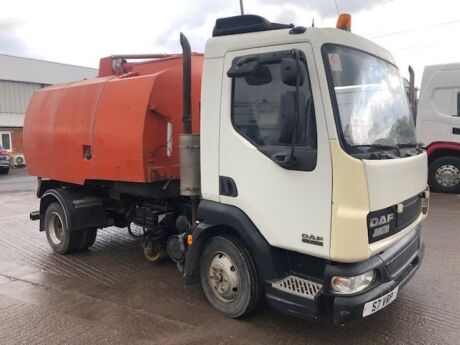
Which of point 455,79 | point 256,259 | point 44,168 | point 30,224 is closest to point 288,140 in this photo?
point 256,259

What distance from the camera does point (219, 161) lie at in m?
3.89

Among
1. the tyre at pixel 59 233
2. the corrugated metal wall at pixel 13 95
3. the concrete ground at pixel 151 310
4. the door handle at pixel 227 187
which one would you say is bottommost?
the concrete ground at pixel 151 310

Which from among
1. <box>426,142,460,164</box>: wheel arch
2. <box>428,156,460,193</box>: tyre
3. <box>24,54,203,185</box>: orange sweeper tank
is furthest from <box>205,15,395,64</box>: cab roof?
<box>428,156,460,193</box>: tyre

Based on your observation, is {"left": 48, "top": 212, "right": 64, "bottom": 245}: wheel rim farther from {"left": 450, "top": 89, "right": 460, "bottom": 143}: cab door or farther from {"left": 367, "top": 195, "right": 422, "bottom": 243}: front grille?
{"left": 450, "top": 89, "right": 460, "bottom": 143}: cab door

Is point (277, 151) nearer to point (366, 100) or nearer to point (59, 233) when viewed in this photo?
point (366, 100)

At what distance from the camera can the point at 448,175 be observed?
10438 mm

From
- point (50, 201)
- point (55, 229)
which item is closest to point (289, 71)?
point (50, 201)

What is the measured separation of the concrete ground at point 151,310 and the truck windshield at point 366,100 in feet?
5.32

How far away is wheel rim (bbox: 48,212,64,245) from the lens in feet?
20.8

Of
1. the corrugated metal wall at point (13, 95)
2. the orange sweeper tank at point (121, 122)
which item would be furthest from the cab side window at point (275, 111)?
the corrugated metal wall at point (13, 95)

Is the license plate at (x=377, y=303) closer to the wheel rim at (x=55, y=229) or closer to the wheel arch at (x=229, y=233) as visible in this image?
the wheel arch at (x=229, y=233)

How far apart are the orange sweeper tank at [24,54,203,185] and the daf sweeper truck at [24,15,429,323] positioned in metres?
0.02

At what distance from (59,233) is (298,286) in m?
4.25

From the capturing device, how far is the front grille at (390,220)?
10.6 ft
